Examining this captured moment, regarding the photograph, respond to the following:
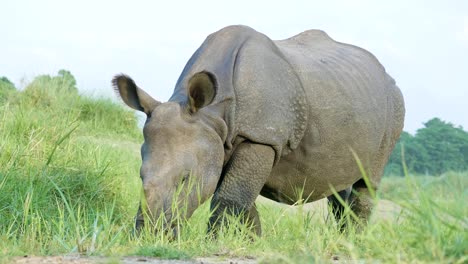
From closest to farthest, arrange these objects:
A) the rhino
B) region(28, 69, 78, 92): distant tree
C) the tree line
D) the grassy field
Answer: the grassy field → the rhino → region(28, 69, 78, 92): distant tree → the tree line

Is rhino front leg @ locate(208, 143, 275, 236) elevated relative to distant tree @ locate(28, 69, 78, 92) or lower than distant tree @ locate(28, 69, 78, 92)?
lower

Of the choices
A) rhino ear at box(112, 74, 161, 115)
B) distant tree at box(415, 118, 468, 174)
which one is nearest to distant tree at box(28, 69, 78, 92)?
rhino ear at box(112, 74, 161, 115)

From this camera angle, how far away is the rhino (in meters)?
4.95

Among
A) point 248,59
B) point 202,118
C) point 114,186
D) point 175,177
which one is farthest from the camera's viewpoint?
point 114,186

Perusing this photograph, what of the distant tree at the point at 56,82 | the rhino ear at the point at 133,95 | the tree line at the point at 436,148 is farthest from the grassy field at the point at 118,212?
the tree line at the point at 436,148

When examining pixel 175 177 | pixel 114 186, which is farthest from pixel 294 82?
pixel 114 186

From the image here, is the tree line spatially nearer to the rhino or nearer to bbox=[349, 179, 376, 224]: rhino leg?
bbox=[349, 179, 376, 224]: rhino leg

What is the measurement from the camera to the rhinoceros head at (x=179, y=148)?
15.5ft

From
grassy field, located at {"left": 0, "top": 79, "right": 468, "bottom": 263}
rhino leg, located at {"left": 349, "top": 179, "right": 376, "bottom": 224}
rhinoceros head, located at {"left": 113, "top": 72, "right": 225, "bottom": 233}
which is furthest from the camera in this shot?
rhino leg, located at {"left": 349, "top": 179, "right": 376, "bottom": 224}

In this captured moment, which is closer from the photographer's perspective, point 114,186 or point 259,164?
point 259,164

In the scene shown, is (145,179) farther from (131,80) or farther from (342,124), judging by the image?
(342,124)

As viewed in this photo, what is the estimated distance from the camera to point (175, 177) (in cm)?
482

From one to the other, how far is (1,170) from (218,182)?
2113mm

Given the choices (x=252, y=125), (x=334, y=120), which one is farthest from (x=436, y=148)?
(x=252, y=125)
